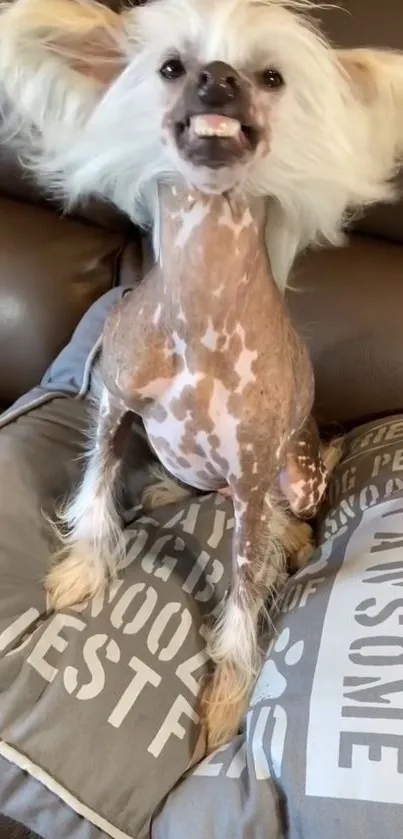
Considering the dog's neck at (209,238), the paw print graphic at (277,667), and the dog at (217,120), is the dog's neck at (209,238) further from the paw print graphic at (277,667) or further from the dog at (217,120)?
the paw print graphic at (277,667)

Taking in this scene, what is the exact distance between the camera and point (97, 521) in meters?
0.94

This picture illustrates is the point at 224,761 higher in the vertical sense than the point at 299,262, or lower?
lower

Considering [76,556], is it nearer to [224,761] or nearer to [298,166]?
[224,761]

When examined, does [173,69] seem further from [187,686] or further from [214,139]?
[187,686]

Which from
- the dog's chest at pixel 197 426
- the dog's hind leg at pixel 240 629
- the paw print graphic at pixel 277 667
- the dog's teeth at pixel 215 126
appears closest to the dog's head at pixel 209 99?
the dog's teeth at pixel 215 126

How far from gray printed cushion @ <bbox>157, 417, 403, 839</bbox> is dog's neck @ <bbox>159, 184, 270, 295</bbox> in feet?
1.01

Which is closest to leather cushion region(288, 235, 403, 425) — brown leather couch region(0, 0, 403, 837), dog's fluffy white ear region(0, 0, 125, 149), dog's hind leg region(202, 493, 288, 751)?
brown leather couch region(0, 0, 403, 837)

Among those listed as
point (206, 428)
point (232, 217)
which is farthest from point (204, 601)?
point (232, 217)

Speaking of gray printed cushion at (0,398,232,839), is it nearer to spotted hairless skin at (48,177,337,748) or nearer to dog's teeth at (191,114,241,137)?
spotted hairless skin at (48,177,337,748)

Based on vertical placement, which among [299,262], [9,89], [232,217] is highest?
[9,89]

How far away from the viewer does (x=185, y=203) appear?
76cm

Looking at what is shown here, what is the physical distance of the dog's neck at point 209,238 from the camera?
2.46 ft

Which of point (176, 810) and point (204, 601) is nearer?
point (176, 810)

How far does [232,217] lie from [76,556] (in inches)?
15.0
